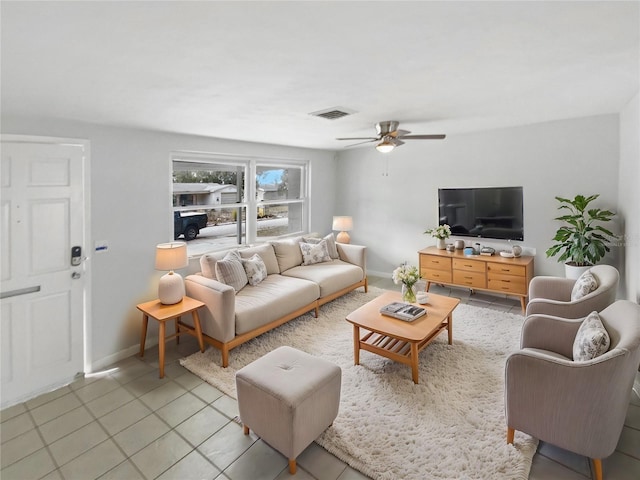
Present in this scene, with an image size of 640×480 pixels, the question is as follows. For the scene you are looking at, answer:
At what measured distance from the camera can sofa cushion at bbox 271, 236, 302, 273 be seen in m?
4.81

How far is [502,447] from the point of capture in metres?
2.10

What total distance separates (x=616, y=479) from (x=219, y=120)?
3.95 m

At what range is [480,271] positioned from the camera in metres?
4.56

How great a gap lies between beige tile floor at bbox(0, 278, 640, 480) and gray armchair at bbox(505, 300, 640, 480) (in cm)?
25

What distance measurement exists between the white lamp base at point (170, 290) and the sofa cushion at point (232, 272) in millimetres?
483

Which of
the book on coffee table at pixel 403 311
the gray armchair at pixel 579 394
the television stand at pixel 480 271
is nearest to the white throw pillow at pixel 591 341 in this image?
the gray armchair at pixel 579 394

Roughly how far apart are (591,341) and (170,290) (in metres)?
3.39

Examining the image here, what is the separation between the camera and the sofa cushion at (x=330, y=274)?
14.5 ft

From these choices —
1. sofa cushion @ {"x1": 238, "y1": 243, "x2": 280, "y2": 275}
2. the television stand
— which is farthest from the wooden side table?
the television stand

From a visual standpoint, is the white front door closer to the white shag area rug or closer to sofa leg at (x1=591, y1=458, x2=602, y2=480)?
the white shag area rug

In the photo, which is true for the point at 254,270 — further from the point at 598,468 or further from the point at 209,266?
the point at 598,468

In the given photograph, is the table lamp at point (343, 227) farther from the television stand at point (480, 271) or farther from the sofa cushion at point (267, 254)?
the sofa cushion at point (267, 254)

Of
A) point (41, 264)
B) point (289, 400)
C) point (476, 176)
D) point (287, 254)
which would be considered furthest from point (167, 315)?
point (476, 176)

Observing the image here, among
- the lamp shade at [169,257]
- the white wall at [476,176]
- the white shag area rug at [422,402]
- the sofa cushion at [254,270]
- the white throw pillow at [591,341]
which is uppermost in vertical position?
the white wall at [476,176]
